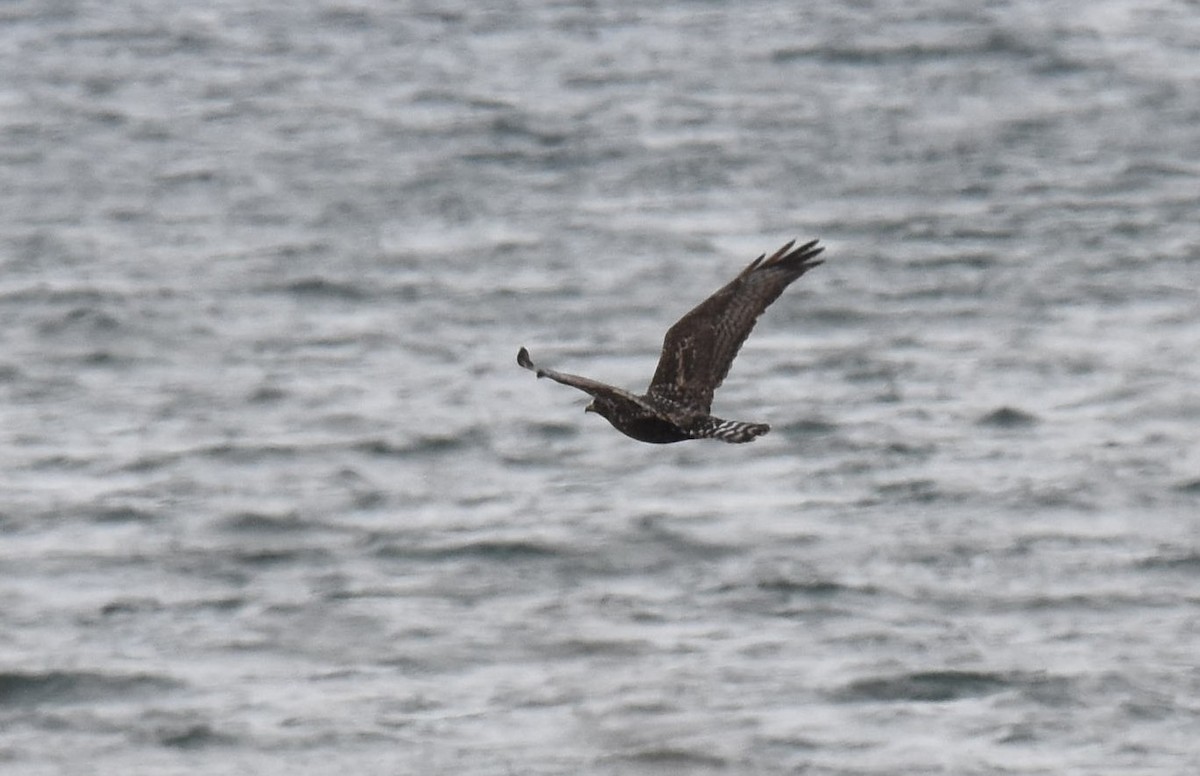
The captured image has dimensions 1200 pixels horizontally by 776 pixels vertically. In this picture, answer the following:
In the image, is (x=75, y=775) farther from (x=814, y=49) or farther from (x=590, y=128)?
(x=814, y=49)

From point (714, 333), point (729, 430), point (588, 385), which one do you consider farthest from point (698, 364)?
point (588, 385)

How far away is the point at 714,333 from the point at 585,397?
13.1 m

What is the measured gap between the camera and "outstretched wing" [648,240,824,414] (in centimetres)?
1120

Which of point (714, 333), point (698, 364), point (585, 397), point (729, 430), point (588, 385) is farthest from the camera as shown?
point (585, 397)

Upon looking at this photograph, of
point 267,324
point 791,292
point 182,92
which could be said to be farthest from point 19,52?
point 791,292

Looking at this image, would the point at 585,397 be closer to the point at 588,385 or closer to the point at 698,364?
the point at 698,364

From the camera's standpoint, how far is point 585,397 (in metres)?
24.6

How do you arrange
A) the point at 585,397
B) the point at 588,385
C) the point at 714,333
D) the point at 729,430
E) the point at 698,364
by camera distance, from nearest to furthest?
1. the point at 588,385
2. the point at 729,430
3. the point at 698,364
4. the point at 714,333
5. the point at 585,397

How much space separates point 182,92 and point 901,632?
17488mm

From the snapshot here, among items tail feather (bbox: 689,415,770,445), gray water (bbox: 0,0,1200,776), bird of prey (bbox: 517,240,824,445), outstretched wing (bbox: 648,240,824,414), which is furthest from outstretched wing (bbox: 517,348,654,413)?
gray water (bbox: 0,0,1200,776)

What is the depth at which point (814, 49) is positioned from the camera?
111 feet

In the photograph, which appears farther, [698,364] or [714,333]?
[714,333]

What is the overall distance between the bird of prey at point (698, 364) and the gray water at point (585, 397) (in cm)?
633

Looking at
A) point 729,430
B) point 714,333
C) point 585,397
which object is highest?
point 714,333
